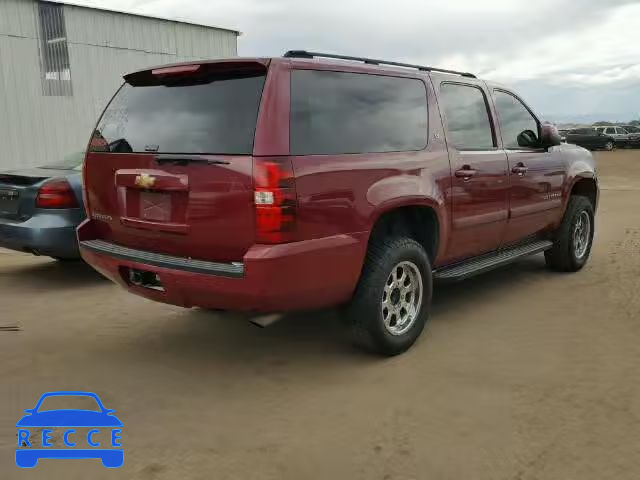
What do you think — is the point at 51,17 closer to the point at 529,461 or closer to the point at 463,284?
the point at 463,284

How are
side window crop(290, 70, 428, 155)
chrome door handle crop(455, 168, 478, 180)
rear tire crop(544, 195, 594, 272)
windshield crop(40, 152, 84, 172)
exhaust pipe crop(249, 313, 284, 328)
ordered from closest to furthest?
side window crop(290, 70, 428, 155)
exhaust pipe crop(249, 313, 284, 328)
chrome door handle crop(455, 168, 478, 180)
rear tire crop(544, 195, 594, 272)
windshield crop(40, 152, 84, 172)

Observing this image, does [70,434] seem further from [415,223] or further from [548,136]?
[548,136]

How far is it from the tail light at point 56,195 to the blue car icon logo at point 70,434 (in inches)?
108

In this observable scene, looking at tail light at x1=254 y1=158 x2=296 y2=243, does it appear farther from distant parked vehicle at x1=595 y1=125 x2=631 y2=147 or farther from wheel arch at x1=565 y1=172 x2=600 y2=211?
distant parked vehicle at x1=595 y1=125 x2=631 y2=147

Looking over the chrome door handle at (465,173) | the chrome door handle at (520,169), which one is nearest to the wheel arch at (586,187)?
the chrome door handle at (520,169)

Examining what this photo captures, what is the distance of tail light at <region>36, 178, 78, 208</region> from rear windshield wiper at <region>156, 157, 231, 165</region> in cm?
266

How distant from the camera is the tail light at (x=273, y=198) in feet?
10.3

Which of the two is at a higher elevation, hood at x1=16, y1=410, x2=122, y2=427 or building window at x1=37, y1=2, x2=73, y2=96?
building window at x1=37, y1=2, x2=73, y2=96

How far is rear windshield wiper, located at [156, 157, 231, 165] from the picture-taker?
10.6ft

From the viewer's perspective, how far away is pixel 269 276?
318 centimetres

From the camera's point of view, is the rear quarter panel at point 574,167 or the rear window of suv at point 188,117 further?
the rear quarter panel at point 574,167

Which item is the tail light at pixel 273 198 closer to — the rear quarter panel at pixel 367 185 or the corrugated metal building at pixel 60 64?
the rear quarter panel at pixel 367 185

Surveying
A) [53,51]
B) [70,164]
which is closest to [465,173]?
[70,164]

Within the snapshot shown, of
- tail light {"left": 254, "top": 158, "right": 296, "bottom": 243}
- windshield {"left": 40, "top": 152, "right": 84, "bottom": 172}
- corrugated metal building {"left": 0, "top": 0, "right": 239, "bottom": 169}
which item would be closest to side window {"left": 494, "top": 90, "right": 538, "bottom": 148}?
tail light {"left": 254, "top": 158, "right": 296, "bottom": 243}
